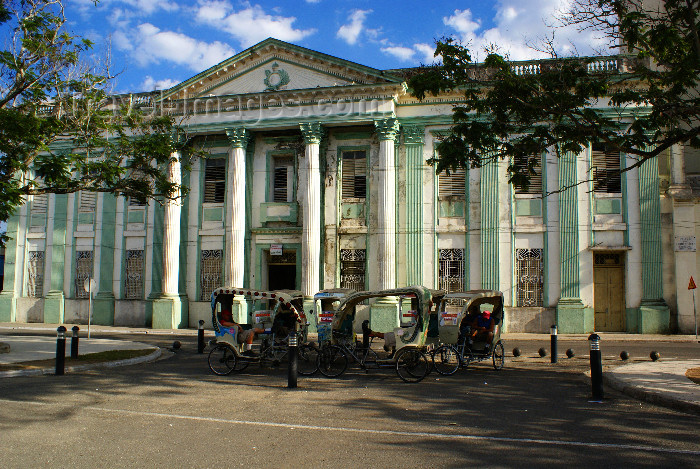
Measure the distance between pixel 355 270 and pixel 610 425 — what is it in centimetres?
1774

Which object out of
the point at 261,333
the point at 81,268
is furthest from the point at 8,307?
the point at 261,333

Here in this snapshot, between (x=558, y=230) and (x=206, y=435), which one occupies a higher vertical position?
(x=558, y=230)

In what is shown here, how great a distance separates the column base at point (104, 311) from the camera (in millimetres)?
26391

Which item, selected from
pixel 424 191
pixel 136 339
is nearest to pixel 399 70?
pixel 424 191

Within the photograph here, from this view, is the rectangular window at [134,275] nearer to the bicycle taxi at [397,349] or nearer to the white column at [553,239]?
the bicycle taxi at [397,349]

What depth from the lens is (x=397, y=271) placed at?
78.2 ft

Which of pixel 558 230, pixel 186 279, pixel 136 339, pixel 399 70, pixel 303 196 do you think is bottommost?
pixel 136 339

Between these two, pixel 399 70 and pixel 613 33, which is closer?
pixel 613 33

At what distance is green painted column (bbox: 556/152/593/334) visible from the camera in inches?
870

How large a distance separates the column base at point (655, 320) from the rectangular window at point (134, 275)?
68.1 ft

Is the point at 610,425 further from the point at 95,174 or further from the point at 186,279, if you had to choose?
the point at 186,279

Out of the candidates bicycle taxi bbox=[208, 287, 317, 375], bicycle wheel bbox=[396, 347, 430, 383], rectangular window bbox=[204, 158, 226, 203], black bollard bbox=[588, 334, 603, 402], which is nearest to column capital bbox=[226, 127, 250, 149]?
rectangular window bbox=[204, 158, 226, 203]

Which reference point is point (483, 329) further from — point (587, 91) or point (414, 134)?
point (414, 134)

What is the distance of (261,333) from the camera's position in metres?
12.7
